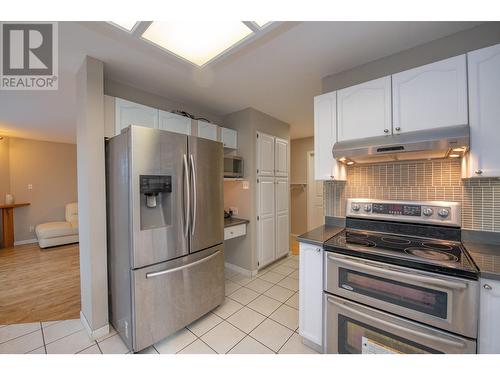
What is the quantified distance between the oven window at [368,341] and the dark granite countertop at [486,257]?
51 cm

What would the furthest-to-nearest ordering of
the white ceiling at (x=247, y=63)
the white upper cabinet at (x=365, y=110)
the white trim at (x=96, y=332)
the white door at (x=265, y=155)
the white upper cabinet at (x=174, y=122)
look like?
the white door at (x=265, y=155) → the white upper cabinet at (x=174, y=122) → the white trim at (x=96, y=332) → the white upper cabinet at (x=365, y=110) → the white ceiling at (x=247, y=63)

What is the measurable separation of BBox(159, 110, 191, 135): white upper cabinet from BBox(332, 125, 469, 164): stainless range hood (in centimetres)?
164

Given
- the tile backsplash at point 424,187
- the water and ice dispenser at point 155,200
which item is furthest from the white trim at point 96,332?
the tile backsplash at point 424,187

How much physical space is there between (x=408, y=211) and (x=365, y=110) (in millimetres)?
880

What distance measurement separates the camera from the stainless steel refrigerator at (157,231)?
59.0 inches

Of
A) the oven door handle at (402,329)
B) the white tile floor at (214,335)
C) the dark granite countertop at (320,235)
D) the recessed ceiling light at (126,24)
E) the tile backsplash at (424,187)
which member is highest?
the recessed ceiling light at (126,24)

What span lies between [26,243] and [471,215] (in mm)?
7507

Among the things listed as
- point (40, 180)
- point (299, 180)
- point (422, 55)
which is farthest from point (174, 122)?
point (40, 180)

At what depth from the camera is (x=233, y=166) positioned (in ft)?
9.08

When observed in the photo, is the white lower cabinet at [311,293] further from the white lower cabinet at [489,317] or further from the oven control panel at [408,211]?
the white lower cabinet at [489,317]

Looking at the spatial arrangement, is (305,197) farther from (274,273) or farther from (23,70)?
(23,70)
